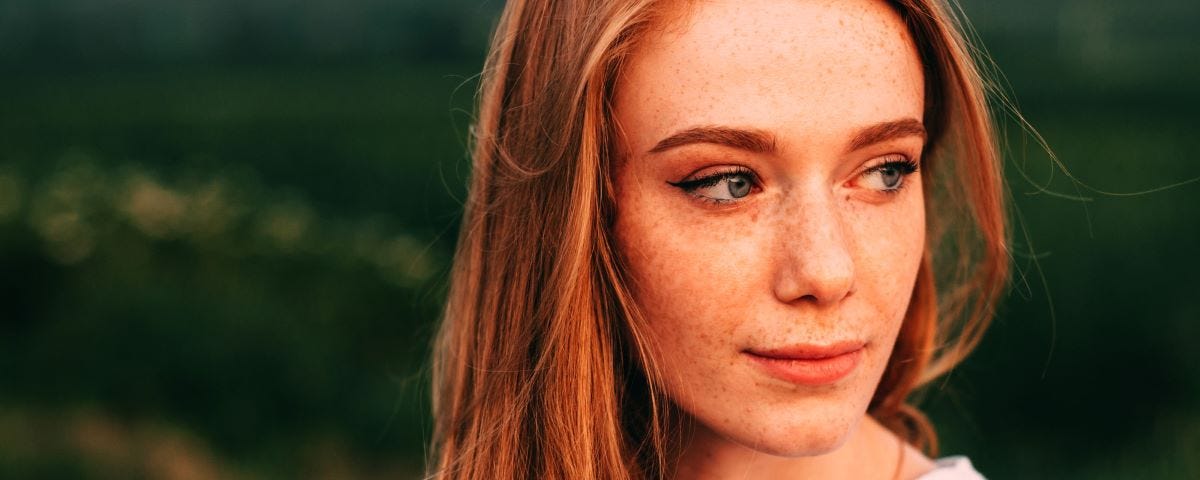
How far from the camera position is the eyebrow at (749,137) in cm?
197

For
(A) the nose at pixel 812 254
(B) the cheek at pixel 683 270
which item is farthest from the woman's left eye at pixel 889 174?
(B) the cheek at pixel 683 270

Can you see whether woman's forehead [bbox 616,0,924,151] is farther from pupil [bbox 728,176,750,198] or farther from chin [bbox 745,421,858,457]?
chin [bbox 745,421,858,457]

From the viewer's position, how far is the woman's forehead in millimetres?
1972

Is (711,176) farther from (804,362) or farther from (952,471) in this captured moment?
(952,471)

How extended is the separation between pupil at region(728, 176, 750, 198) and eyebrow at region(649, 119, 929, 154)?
0.06 metres

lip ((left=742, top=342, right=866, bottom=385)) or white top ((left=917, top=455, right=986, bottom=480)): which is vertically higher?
lip ((left=742, top=342, right=866, bottom=385))

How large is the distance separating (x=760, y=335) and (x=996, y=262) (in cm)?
80

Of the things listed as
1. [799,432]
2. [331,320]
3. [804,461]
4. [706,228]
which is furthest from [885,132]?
[331,320]

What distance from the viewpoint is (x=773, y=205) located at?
6.57ft

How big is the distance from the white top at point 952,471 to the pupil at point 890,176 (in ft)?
1.81

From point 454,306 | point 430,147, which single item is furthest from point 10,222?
point 454,306

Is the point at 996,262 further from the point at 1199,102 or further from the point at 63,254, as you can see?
the point at 1199,102

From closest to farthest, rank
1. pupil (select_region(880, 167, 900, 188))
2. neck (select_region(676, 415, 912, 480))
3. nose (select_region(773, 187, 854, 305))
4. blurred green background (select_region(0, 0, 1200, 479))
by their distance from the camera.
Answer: nose (select_region(773, 187, 854, 305)) → pupil (select_region(880, 167, 900, 188)) → neck (select_region(676, 415, 912, 480)) → blurred green background (select_region(0, 0, 1200, 479))

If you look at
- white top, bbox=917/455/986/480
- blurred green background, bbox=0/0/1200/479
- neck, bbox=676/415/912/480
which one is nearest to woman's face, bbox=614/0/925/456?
neck, bbox=676/415/912/480
